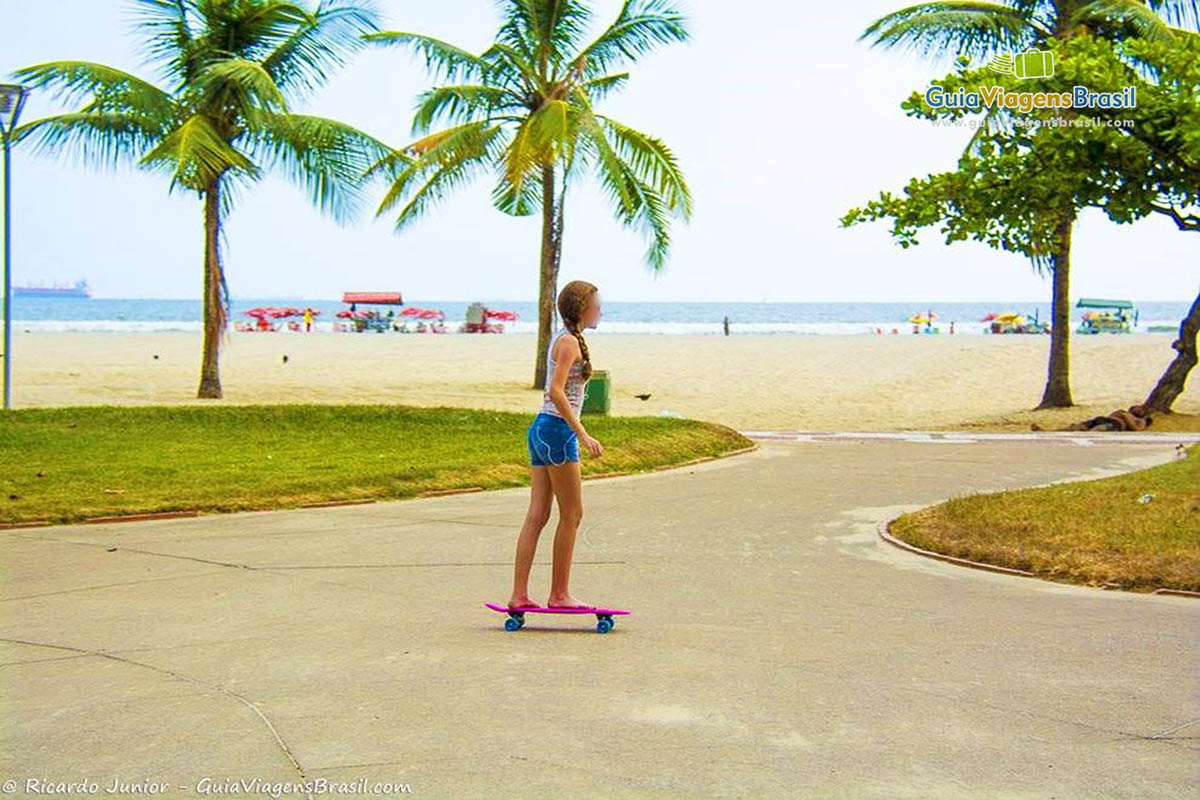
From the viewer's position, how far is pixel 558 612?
6539mm

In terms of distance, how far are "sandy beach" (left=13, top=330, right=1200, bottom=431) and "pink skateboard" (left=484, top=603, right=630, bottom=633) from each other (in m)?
15.7

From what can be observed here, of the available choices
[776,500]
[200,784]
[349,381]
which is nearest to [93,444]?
[776,500]

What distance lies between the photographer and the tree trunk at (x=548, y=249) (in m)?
26.3

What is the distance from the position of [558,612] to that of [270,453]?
786cm

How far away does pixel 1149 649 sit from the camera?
609 centimetres

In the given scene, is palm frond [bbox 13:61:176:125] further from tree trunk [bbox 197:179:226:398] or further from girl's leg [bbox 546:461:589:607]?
girl's leg [bbox 546:461:589:607]

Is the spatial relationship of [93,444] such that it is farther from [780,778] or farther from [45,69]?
[780,778]

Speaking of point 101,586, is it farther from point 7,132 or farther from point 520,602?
point 7,132

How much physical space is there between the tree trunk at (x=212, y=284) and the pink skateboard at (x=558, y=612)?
1837cm

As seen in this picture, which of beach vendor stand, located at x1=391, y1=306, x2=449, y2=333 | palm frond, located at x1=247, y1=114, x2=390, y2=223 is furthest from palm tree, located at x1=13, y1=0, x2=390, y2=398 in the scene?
beach vendor stand, located at x1=391, y1=306, x2=449, y2=333

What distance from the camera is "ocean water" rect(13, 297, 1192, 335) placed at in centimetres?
8979

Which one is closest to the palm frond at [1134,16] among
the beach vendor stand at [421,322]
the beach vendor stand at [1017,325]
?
the beach vendor stand at [1017,325]

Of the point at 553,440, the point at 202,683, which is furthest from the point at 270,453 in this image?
the point at 202,683

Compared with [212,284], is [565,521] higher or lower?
lower
